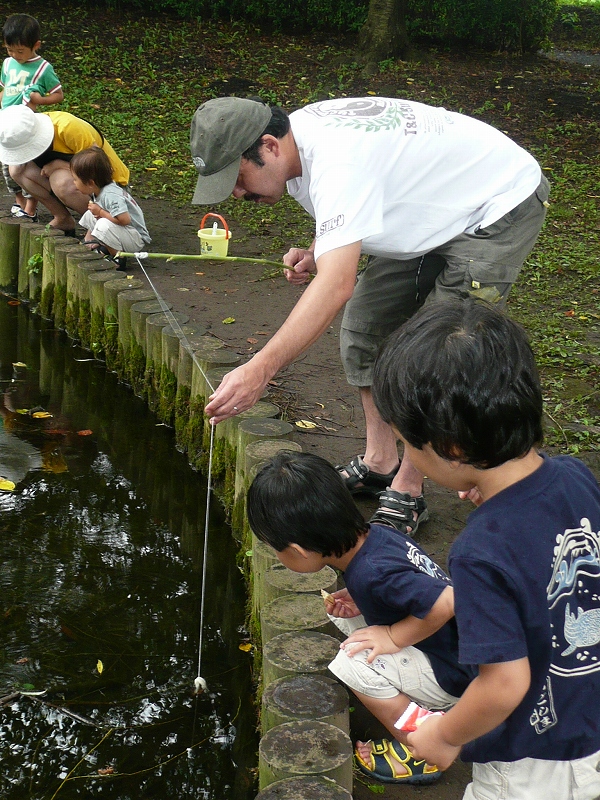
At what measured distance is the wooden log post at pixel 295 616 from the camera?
2.62 meters

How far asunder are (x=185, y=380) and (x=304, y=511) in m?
2.30

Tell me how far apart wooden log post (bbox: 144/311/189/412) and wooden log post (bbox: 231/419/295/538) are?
1.13 metres

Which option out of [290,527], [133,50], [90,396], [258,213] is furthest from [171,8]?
[290,527]

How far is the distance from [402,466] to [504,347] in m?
2.01

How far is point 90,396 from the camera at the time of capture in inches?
202

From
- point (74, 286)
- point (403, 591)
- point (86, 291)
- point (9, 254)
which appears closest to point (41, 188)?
point (9, 254)

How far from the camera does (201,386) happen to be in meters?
4.26

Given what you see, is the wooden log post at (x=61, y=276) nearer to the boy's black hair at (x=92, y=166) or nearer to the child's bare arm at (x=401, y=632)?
the boy's black hair at (x=92, y=166)

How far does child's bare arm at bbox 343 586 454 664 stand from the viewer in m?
2.12

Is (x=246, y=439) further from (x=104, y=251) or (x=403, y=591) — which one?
(x=104, y=251)

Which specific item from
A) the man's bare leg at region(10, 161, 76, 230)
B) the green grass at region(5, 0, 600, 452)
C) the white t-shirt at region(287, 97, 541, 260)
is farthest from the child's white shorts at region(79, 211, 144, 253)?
the white t-shirt at region(287, 97, 541, 260)

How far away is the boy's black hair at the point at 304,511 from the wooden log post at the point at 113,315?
3.00 metres

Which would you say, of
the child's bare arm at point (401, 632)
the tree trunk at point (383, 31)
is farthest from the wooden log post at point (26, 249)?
the tree trunk at point (383, 31)

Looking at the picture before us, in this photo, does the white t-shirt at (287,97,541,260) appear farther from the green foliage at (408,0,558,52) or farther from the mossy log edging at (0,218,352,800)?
the green foliage at (408,0,558,52)
